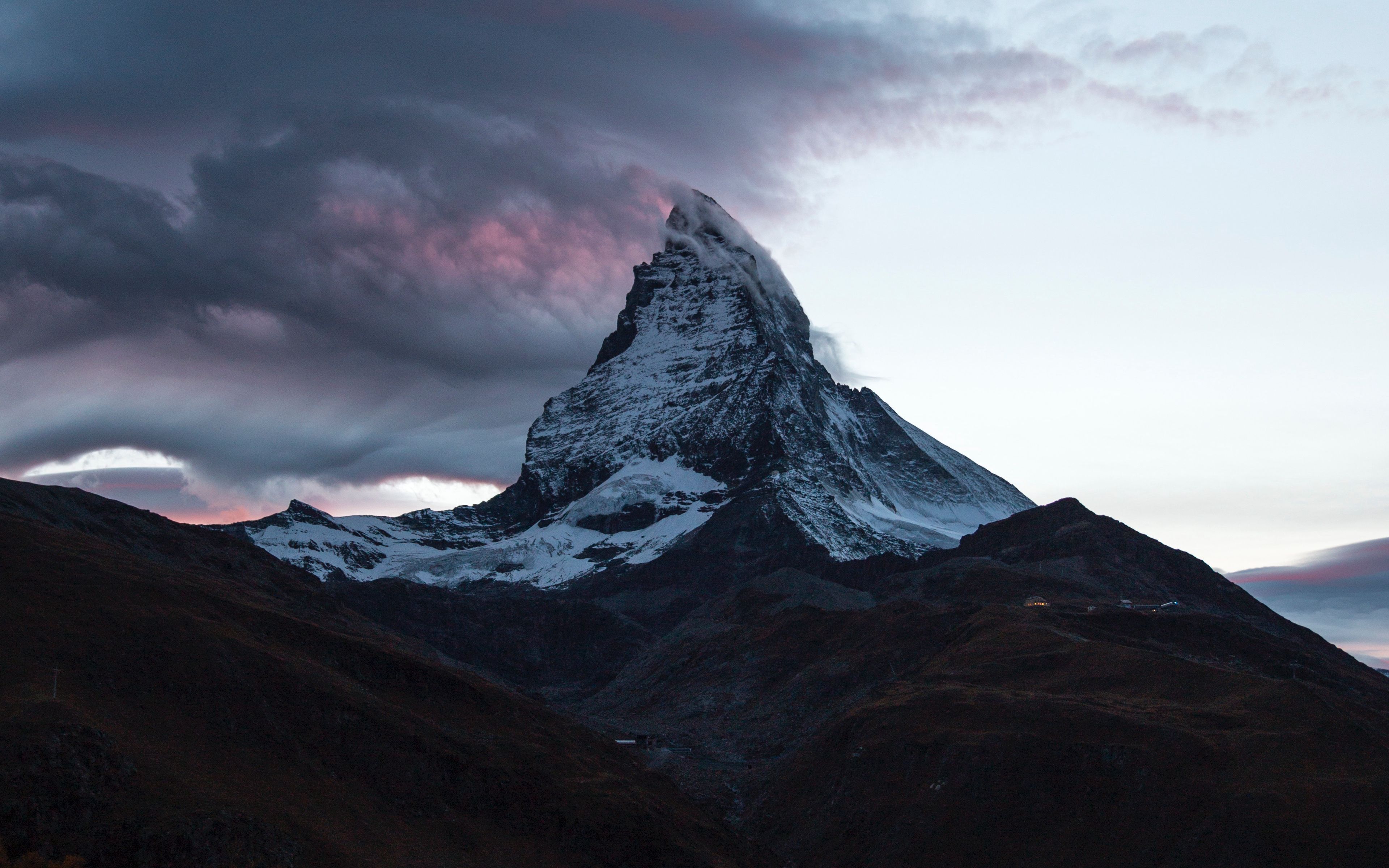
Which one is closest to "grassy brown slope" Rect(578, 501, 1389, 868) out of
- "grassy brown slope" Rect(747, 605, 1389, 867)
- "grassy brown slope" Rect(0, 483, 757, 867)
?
"grassy brown slope" Rect(747, 605, 1389, 867)

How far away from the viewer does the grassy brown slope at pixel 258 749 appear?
72.7 metres

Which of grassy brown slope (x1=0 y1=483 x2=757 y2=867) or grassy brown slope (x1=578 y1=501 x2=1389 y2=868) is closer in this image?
grassy brown slope (x1=0 y1=483 x2=757 y2=867)

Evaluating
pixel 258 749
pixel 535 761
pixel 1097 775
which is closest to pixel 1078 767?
pixel 1097 775

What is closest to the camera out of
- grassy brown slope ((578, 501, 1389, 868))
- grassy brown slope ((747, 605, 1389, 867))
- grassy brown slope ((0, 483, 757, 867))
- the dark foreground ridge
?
grassy brown slope ((0, 483, 757, 867))

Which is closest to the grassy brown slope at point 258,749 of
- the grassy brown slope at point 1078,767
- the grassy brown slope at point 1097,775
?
the grassy brown slope at point 1097,775

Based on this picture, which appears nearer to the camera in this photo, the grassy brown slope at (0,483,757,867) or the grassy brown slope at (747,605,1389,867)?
the grassy brown slope at (0,483,757,867)

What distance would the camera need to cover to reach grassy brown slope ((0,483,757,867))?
238 ft

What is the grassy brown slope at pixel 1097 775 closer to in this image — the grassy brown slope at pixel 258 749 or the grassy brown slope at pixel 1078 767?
the grassy brown slope at pixel 1078 767

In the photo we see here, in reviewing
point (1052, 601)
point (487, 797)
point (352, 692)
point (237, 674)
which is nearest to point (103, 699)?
point (237, 674)

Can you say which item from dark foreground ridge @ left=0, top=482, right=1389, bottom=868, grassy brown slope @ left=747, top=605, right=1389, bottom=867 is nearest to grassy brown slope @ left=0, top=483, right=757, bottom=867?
dark foreground ridge @ left=0, top=482, right=1389, bottom=868

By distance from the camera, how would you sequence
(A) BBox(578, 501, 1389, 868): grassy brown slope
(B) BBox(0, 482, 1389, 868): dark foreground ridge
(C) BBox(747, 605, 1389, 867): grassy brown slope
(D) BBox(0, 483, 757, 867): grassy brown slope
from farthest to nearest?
(A) BBox(578, 501, 1389, 868): grassy brown slope < (C) BBox(747, 605, 1389, 867): grassy brown slope < (B) BBox(0, 482, 1389, 868): dark foreground ridge < (D) BBox(0, 483, 757, 867): grassy brown slope

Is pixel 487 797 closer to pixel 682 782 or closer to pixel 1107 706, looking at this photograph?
pixel 682 782

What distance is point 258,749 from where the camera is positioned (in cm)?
8738

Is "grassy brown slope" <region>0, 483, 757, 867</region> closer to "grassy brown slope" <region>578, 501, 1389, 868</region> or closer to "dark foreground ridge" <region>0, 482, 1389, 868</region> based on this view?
"dark foreground ridge" <region>0, 482, 1389, 868</region>
